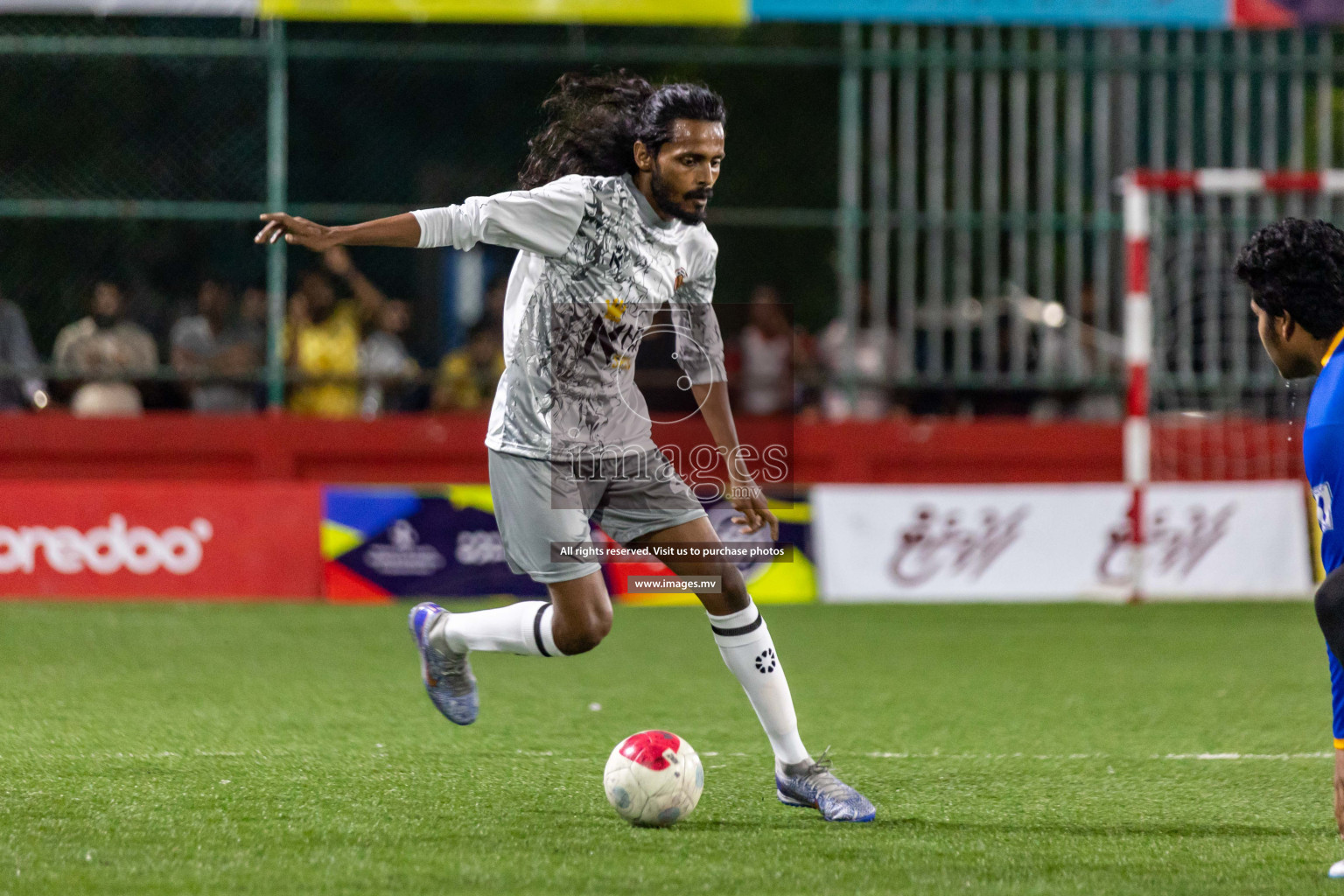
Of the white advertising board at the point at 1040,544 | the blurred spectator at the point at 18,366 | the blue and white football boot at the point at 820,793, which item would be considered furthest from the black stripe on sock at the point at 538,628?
the blurred spectator at the point at 18,366

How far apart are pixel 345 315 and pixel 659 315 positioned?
19.9 feet

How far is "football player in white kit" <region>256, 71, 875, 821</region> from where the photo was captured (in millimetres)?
5062

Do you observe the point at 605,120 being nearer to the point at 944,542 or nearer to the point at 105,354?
the point at 944,542

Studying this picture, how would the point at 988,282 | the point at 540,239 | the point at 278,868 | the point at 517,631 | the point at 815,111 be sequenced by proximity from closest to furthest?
1. the point at 278,868
2. the point at 540,239
3. the point at 517,631
4. the point at 988,282
5. the point at 815,111

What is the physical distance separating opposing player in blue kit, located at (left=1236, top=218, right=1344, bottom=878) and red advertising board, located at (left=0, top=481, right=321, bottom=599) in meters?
8.61

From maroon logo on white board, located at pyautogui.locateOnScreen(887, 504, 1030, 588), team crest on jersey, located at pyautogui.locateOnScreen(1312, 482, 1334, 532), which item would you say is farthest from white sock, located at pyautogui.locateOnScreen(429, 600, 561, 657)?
maroon logo on white board, located at pyautogui.locateOnScreen(887, 504, 1030, 588)

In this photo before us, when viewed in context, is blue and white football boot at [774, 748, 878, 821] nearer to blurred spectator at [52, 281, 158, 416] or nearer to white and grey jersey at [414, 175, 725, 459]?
white and grey jersey at [414, 175, 725, 459]

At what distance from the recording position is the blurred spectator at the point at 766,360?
42.1 feet

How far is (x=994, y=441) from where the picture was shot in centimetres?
1312

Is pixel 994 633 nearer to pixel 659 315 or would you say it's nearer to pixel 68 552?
pixel 659 315

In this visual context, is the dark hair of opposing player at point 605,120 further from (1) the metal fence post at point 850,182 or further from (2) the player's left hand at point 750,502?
(1) the metal fence post at point 850,182

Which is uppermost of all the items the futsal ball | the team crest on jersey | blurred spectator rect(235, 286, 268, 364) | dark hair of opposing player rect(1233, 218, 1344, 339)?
dark hair of opposing player rect(1233, 218, 1344, 339)

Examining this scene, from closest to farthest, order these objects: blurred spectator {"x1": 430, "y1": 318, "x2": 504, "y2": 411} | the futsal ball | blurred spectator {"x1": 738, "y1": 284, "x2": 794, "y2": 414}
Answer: the futsal ball < blurred spectator {"x1": 738, "y1": 284, "x2": 794, "y2": 414} < blurred spectator {"x1": 430, "y1": 318, "x2": 504, "y2": 411}

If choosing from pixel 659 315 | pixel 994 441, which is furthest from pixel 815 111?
pixel 659 315
